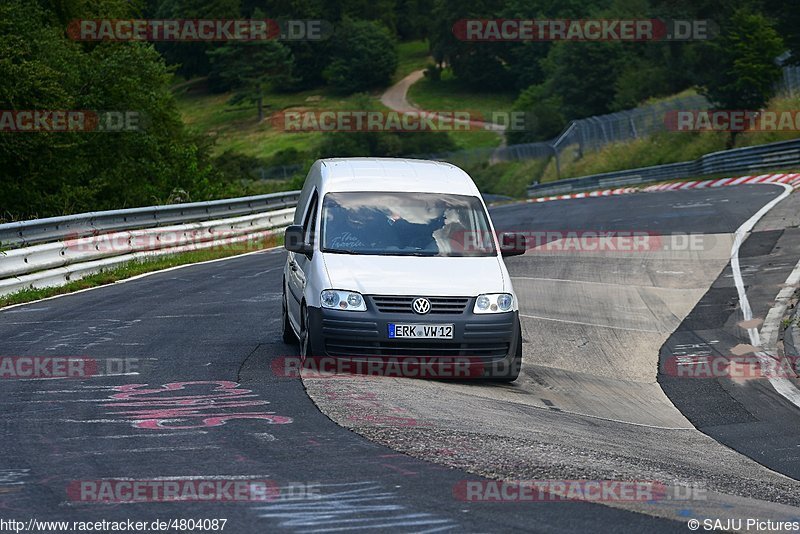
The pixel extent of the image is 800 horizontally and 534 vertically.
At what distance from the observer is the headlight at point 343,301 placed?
10758 millimetres

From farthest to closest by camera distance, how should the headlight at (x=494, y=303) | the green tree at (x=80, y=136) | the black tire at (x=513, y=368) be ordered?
the green tree at (x=80, y=136), the black tire at (x=513, y=368), the headlight at (x=494, y=303)

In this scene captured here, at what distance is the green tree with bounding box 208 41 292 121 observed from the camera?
125125 mm

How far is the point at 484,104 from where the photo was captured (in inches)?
5034

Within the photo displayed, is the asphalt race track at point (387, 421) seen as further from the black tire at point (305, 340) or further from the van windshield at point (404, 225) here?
the van windshield at point (404, 225)

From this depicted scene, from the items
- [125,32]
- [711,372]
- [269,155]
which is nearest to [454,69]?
[269,155]

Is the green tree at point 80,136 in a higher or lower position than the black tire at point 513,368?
higher

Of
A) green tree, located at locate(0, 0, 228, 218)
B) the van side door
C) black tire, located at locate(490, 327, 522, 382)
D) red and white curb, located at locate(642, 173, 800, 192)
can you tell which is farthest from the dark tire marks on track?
red and white curb, located at locate(642, 173, 800, 192)

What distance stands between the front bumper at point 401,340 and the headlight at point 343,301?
5 centimetres

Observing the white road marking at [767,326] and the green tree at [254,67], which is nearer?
the white road marking at [767,326]

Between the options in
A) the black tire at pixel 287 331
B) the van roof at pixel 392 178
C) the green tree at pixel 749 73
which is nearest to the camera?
the van roof at pixel 392 178

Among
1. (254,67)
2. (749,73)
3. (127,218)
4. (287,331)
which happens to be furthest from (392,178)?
(254,67)

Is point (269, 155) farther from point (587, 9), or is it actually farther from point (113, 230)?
point (113, 230)

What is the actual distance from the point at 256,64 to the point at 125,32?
81.2m

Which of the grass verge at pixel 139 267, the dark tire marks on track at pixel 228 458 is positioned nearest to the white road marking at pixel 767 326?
the dark tire marks on track at pixel 228 458
